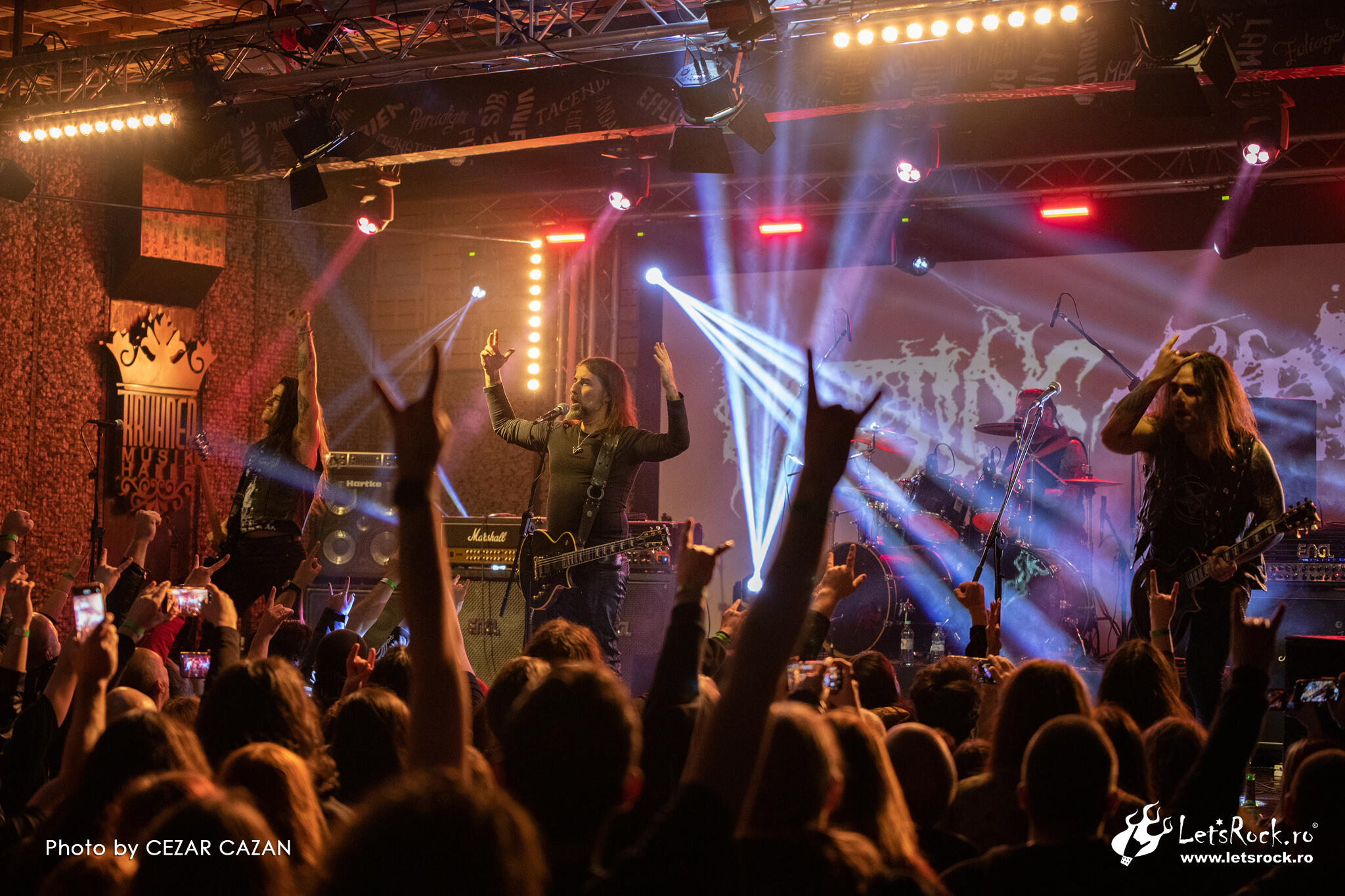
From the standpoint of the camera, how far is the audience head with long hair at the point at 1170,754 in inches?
95.7

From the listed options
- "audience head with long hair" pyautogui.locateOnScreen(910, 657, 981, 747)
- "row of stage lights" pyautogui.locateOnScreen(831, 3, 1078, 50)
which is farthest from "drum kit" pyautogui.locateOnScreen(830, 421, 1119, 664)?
"audience head with long hair" pyautogui.locateOnScreen(910, 657, 981, 747)

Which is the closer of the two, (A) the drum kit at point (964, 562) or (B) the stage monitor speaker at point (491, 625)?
(B) the stage monitor speaker at point (491, 625)

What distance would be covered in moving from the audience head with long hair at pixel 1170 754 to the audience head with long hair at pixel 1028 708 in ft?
0.71

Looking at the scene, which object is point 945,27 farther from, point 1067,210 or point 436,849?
point 436,849

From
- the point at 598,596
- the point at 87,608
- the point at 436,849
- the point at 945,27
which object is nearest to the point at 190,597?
the point at 87,608

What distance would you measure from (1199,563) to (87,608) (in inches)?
143

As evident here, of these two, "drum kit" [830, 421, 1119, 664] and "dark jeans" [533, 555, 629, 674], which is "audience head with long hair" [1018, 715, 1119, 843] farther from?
"drum kit" [830, 421, 1119, 664]

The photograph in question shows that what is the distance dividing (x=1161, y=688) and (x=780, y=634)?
1.79 meters

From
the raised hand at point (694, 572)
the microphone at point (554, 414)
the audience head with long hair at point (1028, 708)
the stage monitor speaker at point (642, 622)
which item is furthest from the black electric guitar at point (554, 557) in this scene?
the raised hand at point (694, 572)

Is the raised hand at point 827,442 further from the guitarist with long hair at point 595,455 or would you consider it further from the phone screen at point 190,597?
the guitarist with long hair at point 595,455

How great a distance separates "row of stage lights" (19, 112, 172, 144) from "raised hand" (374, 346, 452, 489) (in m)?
7.39

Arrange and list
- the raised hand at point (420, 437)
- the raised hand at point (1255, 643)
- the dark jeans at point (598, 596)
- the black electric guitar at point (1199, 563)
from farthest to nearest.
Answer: the dark jeans at point (598, 596)
the black electric guitar at point (1199, 563)
the raised hand at point (1255, 643)
the raised hand at point (420, 437)

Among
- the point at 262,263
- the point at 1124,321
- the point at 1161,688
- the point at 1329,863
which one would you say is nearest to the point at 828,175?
the point at 1124,321

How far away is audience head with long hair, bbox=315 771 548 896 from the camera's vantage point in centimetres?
93
